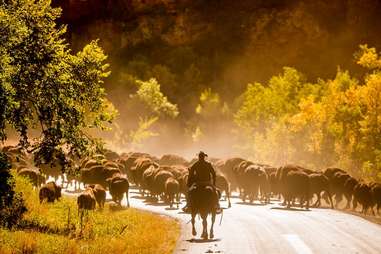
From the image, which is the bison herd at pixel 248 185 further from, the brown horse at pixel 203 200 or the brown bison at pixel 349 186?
the brown horse at pixel 203 200

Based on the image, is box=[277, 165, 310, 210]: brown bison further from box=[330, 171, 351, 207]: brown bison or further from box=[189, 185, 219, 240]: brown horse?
box=[189, 185, 219, 240]: brown horse

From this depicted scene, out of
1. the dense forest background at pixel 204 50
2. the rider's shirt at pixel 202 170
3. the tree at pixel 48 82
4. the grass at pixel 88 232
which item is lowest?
the grass at pixel 88 232

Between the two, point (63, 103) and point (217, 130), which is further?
point (217, 130)

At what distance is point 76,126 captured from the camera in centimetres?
2495

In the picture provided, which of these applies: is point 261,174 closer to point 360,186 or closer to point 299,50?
point 360,186

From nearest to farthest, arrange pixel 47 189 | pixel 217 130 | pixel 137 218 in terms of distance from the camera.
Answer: pixel 137 218, pixel 47 189, pixel 217 130

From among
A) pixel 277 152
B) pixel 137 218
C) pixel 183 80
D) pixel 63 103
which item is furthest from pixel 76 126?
pixel 183 80

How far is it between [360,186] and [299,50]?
318ft

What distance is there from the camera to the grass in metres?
18.5

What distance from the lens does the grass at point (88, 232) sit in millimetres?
18453

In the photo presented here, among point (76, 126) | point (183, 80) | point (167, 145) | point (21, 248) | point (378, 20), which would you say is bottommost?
point (21, 248)

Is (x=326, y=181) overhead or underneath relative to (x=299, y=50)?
underneath

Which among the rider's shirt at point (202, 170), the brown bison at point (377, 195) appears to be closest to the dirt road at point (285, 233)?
the rider's shirt at point (202, 170)

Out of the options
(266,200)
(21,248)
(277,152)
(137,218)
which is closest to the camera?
(21,248)
